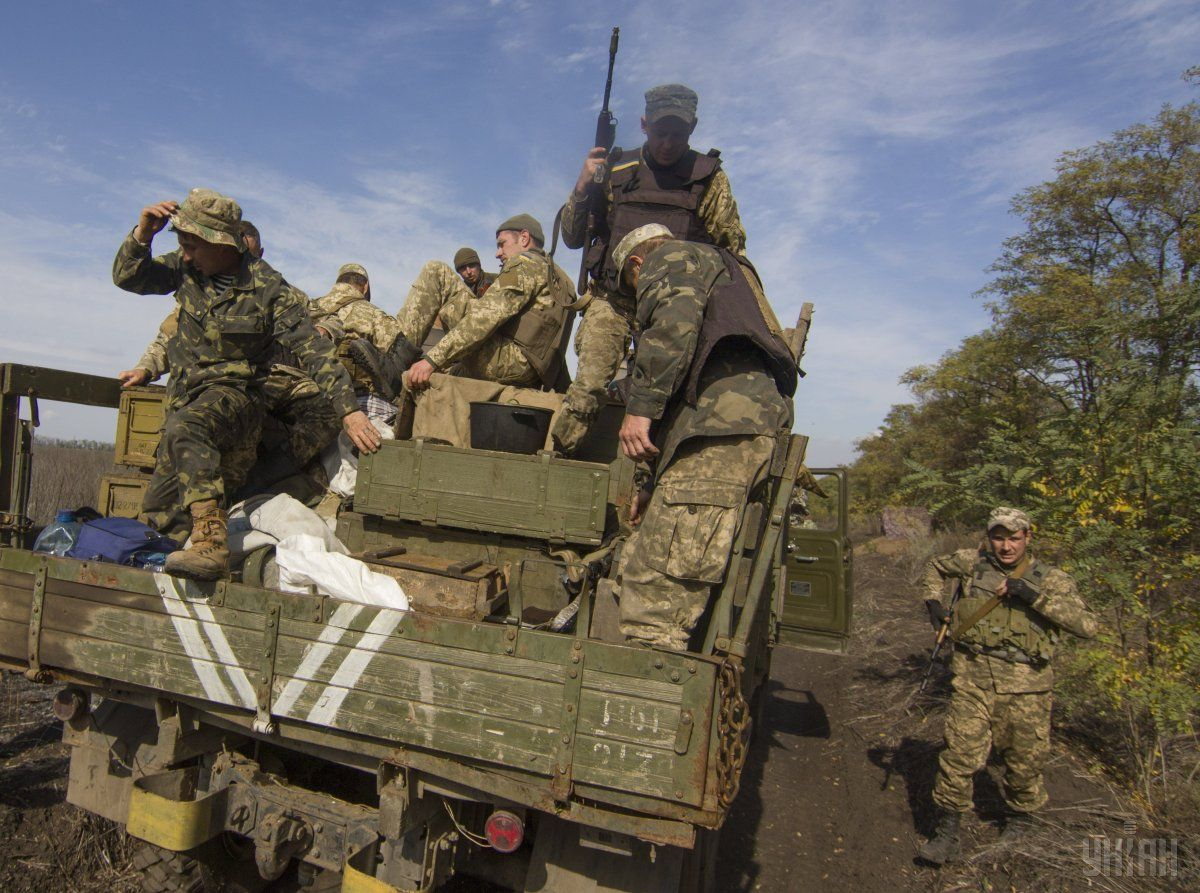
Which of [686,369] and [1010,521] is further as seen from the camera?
[1010,521]

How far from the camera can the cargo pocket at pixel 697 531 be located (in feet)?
9.45

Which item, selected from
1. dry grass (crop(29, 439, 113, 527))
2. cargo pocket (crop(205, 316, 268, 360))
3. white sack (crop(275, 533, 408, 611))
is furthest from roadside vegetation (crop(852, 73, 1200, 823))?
dry grass (crop(29, 439, 113, 527))

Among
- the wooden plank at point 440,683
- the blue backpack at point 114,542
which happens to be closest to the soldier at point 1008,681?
the wooden plank at point 440,683

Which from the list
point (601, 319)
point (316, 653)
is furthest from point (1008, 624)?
point (316, 653)

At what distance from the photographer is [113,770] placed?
3281mm

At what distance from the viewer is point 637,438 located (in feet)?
9.91

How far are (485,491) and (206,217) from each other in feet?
5.70

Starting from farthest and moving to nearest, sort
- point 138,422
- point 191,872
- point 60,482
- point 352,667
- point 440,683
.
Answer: point 60,482 < point 138,422 < point 191,872 < point 352,667 < point 440,683

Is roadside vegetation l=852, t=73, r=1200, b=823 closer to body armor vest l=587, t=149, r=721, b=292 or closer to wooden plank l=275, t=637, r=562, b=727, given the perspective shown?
body armor vest l=587, t=149, r=721, b=292

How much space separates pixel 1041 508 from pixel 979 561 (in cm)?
142

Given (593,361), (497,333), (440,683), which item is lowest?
(440,683)

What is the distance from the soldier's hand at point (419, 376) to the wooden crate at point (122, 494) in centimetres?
156

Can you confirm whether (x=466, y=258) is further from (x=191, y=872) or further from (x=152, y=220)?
(x=191, y=872)

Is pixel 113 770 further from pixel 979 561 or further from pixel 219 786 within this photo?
pixel 979 561
